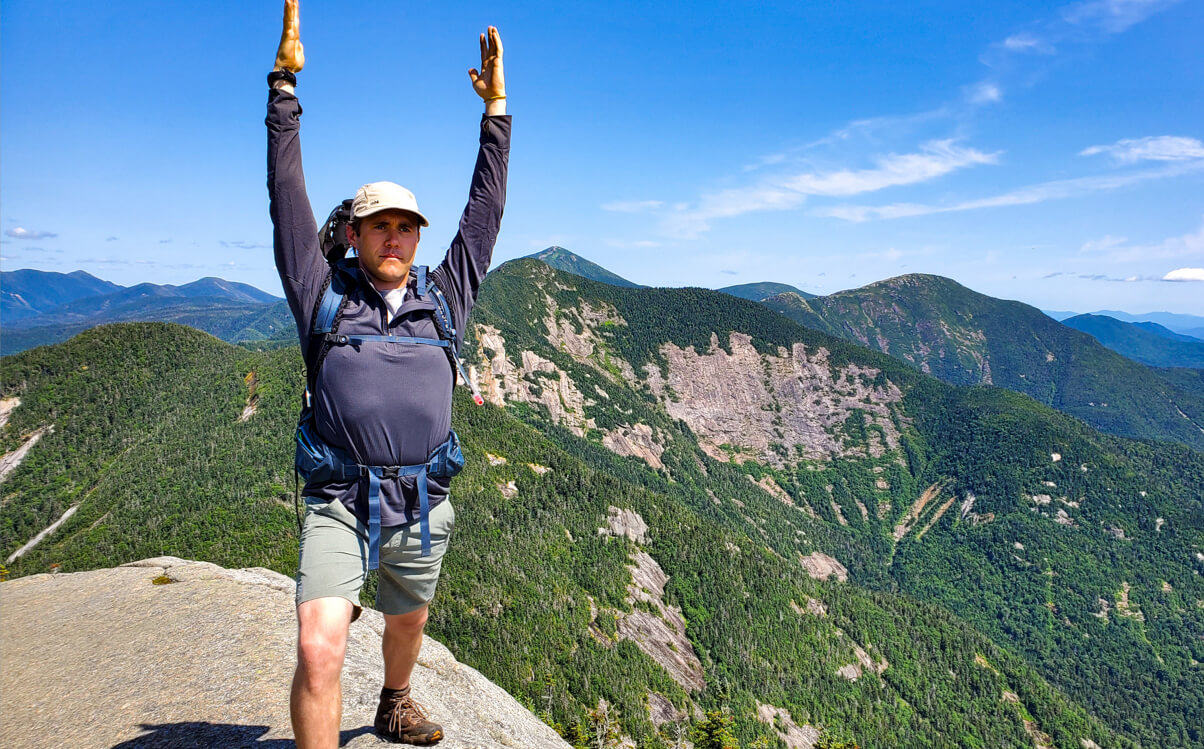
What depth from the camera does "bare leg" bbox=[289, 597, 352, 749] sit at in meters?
4.85

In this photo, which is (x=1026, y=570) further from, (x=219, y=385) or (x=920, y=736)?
(x=219, y=385)

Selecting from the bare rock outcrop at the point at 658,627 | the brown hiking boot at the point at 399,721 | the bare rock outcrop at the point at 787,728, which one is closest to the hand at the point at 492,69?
the brown hiking boot at the point at 399,721

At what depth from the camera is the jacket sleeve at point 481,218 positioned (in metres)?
6.59

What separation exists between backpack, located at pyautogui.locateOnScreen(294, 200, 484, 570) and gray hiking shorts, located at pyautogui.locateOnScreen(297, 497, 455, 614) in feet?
0.51

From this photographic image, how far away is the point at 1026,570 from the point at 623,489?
14244 cm

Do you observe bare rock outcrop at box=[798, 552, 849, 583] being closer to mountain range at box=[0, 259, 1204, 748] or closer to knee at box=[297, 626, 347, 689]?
mountain range at box=[0, 259, 1204, 748]

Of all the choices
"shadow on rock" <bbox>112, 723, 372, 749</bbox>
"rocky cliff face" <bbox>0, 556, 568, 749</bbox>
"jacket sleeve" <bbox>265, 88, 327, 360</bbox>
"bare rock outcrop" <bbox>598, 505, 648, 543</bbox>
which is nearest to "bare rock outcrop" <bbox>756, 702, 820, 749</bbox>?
"bare rock outcrop" <bbox>598, 505, 648, 543</bbox>

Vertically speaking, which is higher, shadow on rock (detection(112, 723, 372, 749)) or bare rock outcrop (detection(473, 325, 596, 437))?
shadow on rock (detection(112, 723, 372, 749))

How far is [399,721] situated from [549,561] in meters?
88.0

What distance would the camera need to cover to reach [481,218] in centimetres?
684

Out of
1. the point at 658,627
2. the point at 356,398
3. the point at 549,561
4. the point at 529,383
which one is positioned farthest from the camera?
the point at 529,383

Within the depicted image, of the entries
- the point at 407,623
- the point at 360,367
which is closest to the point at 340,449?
the point at 360,367

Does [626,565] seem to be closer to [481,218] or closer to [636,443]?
[636,443]

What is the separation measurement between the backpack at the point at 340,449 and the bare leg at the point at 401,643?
1251 mm
